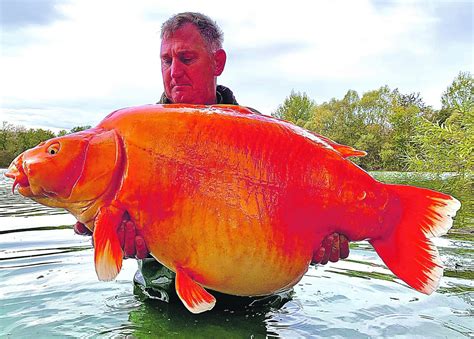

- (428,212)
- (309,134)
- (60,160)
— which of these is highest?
(309,134)

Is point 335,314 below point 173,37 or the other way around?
below

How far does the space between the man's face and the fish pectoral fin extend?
1541 mm

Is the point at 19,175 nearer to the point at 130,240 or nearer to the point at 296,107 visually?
the point at 130,240

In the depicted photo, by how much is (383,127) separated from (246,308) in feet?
176

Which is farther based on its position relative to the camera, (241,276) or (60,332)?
(60,332)

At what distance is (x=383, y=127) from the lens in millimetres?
54219

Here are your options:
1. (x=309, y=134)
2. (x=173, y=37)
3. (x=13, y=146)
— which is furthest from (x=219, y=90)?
(x=13, y=146)

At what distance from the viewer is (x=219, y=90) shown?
3.82 metres

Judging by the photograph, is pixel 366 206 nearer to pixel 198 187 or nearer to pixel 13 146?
pixel 198 187

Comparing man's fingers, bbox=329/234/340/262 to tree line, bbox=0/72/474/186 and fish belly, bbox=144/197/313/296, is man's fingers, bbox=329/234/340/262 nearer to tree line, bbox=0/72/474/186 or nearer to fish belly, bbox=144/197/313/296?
fish belly, bbox=144/197/313/296

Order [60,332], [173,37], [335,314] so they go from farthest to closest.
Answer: [173,37] < [335,314] < [60,332]

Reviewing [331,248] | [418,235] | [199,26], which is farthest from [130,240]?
[199,26]

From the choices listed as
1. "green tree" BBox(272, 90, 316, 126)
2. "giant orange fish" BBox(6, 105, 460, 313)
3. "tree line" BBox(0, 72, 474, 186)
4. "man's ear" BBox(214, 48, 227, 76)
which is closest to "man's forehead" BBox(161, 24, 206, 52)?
"man's ear" BBox(214, 48, 227, 76)

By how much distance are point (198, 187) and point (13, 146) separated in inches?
1246
